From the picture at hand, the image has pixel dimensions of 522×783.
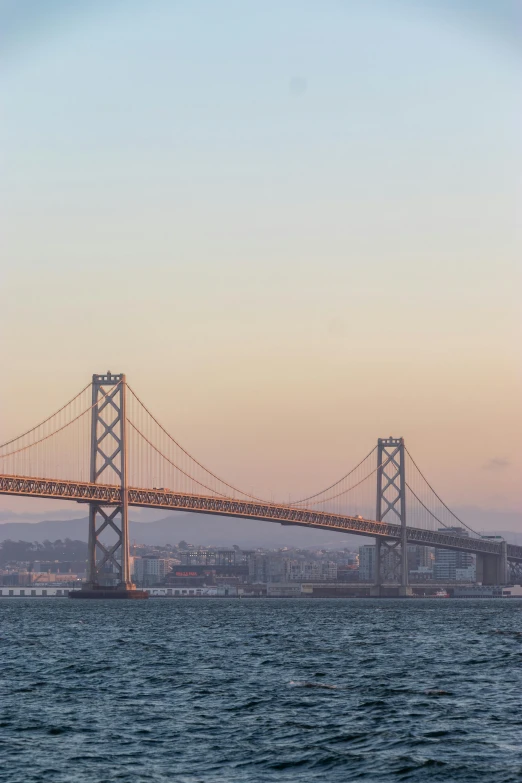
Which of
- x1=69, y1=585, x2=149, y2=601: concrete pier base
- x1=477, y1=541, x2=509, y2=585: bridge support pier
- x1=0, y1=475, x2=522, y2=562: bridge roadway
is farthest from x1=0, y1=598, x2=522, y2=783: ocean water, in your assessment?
x1=477, y1=541, x2=509, y2=585: bridge support pier

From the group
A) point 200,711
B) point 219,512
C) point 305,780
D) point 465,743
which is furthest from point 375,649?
point 219,512

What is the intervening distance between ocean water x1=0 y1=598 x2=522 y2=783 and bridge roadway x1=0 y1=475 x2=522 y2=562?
4922 cm

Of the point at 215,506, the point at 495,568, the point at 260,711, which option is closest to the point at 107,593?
the point at 215,506

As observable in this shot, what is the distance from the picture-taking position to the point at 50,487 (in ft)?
331

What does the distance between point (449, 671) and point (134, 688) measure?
30.5 ft

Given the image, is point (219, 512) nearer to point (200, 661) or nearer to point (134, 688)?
point (200, 661)

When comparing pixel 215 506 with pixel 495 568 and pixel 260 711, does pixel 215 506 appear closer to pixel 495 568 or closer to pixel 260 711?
pixel 495 568

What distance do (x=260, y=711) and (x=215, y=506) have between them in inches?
3384

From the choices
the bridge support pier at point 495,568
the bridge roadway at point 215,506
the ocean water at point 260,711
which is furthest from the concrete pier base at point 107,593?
the bridge support pier at point 495,568

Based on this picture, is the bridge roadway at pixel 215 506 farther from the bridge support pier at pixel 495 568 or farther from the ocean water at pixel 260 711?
the ocean water at pixel 260 711

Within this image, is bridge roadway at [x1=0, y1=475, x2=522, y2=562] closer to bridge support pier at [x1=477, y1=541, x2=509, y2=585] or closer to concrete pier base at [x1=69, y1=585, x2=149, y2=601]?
concrete pier base at [x1=69, y1=585, x2=149, y2=601]

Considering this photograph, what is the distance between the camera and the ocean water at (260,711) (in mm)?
21969

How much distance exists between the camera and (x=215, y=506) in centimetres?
11400

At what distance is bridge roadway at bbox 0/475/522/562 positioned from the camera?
99562mm
